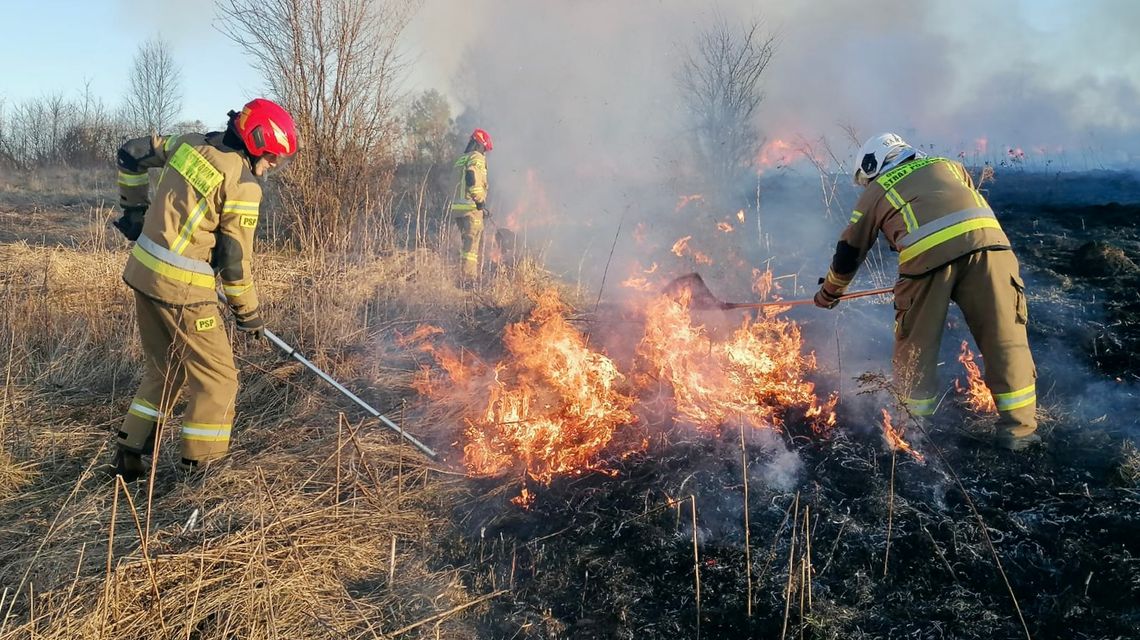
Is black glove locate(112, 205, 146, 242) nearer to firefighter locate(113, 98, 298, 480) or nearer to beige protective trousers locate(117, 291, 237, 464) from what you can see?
firefighter locate(113, 98, 298, 480)

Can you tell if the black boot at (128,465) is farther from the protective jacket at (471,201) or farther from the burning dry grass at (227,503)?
the protective jacket at (471,201)

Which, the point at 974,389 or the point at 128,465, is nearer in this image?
the point at 128,465

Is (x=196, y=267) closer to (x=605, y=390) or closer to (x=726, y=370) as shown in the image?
(x=605, y=390)

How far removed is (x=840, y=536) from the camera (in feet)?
10.9

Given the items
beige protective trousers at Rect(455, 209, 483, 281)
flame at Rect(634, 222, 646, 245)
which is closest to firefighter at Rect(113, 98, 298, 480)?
beige protective trousers at Rect(455, 209, 483, 281)

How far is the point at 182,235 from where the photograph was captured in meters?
3.62

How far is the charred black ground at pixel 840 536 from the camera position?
287 centimetres

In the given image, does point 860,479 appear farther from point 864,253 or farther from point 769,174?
point 769,174

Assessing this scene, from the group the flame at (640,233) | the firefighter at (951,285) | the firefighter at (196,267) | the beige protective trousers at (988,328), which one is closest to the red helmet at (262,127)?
the firefighter at (196,267)

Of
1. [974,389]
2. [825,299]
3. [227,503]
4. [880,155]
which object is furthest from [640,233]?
[227,503]

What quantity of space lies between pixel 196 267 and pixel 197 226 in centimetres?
24

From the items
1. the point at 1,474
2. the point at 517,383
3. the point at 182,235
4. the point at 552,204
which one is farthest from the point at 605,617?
the point at 552,204

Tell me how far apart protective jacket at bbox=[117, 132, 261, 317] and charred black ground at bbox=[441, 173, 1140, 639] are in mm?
2034

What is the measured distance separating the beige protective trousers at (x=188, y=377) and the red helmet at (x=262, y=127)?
3.29 ft
